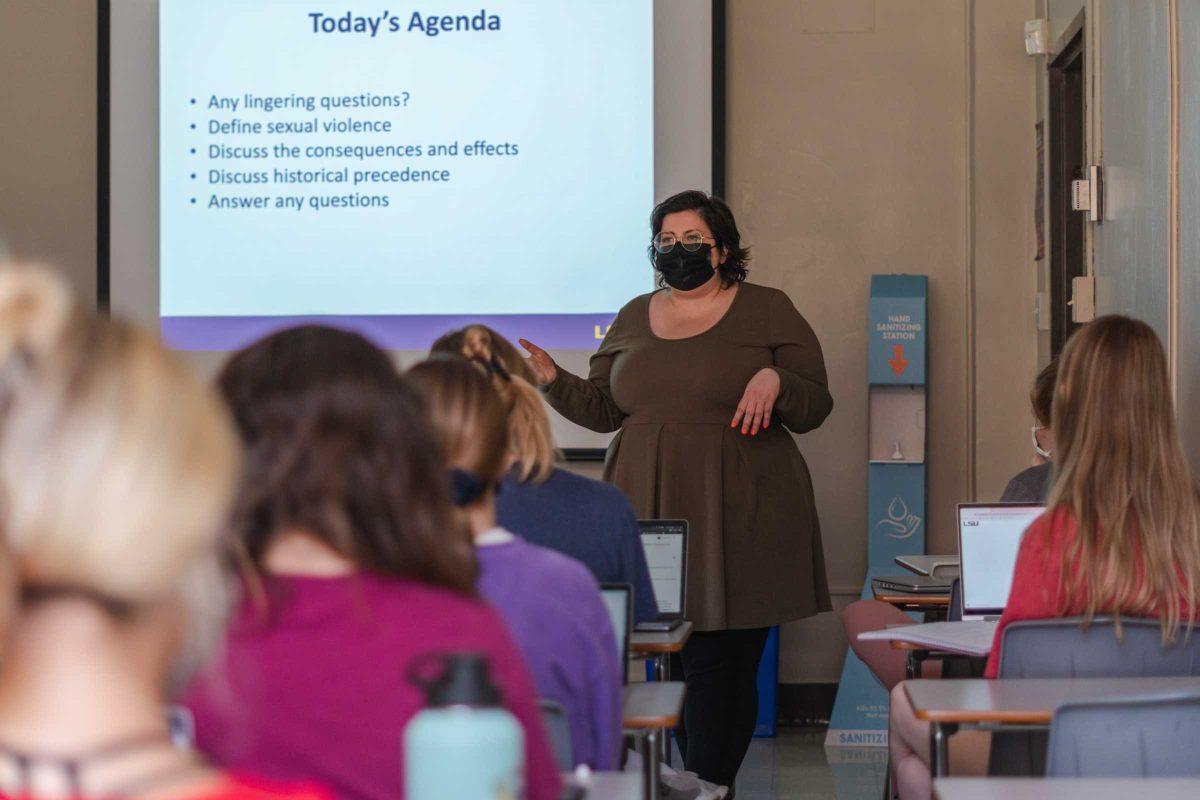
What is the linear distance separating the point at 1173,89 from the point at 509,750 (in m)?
3.10

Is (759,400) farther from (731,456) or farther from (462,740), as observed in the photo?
(462,740)

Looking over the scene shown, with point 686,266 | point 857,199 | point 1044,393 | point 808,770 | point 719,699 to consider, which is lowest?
point 808,770

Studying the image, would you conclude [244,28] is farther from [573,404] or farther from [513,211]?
[573,404]

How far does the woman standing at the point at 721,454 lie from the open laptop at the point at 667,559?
0.55 metres

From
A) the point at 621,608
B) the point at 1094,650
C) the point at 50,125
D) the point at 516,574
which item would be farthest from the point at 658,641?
the point at 50,125

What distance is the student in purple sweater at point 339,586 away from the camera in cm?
125

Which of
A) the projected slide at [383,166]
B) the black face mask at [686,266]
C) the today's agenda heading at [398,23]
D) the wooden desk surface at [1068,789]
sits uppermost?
the today's agenda heading at [398,23]

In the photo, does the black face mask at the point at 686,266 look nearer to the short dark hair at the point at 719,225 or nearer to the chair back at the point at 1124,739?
the short dark hair at the point at 719,225

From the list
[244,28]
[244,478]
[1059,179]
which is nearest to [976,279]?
[1059,179]

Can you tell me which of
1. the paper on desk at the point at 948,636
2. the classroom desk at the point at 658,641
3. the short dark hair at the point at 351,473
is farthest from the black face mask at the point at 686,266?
the short dark hair at the point at 351,473

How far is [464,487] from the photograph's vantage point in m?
1.87

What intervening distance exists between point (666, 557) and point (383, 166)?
8.93 ft

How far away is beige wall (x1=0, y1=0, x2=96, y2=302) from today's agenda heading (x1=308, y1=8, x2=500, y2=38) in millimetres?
1020

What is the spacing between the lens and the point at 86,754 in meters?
0.83
